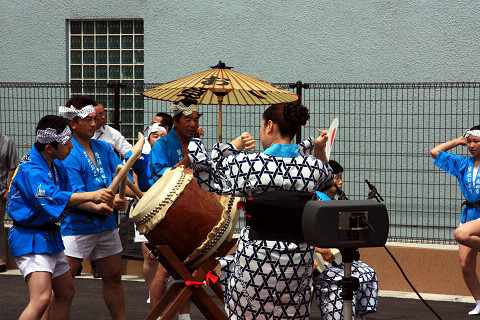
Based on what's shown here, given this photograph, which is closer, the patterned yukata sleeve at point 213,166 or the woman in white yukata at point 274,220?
the woman in white yukata at point 274,220

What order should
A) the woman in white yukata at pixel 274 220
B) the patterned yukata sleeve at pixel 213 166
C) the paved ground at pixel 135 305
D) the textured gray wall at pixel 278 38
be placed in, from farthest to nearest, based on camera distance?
1. the textured gray wall at pixel 278 38
2. the paved ground at pixel 135 305
3. the patterned yukata sleeve at pixel 213 166
4. the woman in white yukata at pixel 274 220

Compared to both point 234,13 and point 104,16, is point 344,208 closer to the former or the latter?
point 234,13

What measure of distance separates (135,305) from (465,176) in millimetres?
3496

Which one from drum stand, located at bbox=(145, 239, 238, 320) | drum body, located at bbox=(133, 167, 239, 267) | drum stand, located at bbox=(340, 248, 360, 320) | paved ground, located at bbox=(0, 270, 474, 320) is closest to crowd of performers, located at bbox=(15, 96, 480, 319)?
drum body, located at bbox=(133, 167, 239, 267)

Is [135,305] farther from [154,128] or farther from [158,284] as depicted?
[154,128]

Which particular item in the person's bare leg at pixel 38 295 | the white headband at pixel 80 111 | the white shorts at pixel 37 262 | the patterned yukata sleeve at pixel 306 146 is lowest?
the person's bare leg at pixel 38 295

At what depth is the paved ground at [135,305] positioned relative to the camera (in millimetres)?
7371

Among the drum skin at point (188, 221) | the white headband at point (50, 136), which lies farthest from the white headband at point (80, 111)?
the drum skin at point (188, 221)

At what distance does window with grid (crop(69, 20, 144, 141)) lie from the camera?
1072 cm

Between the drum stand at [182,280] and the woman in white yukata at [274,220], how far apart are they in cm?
85

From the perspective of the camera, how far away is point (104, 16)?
10773mm

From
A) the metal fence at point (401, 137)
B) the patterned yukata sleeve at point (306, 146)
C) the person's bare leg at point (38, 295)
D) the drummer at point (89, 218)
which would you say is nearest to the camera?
the patterned yukata sleeve at point (306, 146)

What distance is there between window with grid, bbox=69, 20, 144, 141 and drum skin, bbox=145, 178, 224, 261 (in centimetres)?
533

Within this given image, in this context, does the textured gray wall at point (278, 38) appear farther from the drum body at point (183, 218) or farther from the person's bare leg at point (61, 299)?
the person's bare leg at point (61, 299)
